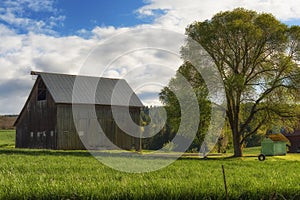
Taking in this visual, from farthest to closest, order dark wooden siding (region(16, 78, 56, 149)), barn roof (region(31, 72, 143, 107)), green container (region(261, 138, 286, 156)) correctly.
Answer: barn roof (region(31, 72, 143, 107)) → dark wooden siding (region(16, 78, 56, 149)) → green container (region(261, 138, 286, 156))

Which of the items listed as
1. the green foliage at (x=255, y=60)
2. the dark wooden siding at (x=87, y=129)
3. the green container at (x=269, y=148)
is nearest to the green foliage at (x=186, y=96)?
the green foliage at (x=255, y=60)

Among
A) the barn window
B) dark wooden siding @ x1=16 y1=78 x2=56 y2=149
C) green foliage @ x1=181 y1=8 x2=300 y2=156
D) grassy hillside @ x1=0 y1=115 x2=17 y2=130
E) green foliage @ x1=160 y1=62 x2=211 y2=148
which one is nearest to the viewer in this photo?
green foliage @ x1=160 y1=62 x2=211 y2=148

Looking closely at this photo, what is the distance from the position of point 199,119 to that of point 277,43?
8576mm

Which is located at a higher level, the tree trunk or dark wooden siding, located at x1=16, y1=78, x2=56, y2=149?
dark wooden siding, located at x1=16, y1=78, x2=56, y2=149

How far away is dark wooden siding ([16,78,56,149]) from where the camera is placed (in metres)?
42.5

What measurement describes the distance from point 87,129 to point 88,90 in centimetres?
447

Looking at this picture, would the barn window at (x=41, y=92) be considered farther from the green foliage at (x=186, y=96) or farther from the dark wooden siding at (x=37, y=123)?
the green foliage at (x=186, y=96)

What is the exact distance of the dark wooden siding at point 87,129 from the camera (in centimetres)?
4184

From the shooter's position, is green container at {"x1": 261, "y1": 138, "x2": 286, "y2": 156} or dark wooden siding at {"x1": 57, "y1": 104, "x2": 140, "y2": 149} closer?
green container at {"x1": 261, "y1": 138, "x2": 286, "y2": 156}

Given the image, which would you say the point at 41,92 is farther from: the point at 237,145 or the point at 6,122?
the point at 6,122

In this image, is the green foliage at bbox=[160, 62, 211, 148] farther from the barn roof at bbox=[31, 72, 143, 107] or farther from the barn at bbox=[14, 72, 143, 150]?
the barn roof at bbox=[31, 72, 143, 107]

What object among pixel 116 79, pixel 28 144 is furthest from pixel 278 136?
pixel 28 144

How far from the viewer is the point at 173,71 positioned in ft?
111

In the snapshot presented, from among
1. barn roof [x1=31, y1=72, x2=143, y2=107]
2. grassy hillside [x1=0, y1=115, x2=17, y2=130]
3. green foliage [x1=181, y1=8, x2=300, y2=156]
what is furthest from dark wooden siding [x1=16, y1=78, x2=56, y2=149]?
grassy hillside [x1=0, y1=115, x2=17, y2=130]
